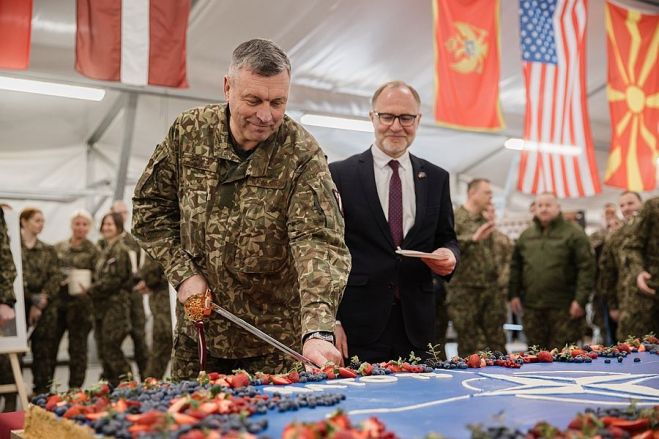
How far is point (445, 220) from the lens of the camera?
10.5 ft

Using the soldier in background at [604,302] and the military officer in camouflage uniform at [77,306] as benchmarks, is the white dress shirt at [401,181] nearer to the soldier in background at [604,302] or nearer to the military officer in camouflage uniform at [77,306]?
the soldier in background at [604,302]

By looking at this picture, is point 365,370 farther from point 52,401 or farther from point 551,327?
point 551,327

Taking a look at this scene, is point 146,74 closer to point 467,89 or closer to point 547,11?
point 467,89

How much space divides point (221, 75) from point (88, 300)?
3.54m

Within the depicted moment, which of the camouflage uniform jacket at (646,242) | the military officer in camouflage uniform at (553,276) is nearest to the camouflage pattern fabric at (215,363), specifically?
the camouflage uniform jacket at (646,242)

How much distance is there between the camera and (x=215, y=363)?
7.70 ft

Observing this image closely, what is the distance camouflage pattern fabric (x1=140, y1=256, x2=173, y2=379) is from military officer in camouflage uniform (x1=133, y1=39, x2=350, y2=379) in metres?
4.55

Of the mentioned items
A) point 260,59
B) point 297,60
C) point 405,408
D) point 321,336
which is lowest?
point 405,408

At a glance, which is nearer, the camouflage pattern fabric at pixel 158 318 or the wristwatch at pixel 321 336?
the wristwatch at pixel 321 336

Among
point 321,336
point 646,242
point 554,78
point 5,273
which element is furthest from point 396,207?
point 554,78

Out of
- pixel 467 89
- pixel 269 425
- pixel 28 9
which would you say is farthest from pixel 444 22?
pixel 269 425

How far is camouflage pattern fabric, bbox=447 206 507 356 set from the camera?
21.2ft

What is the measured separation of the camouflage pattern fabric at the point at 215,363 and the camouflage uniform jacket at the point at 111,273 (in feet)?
15.5

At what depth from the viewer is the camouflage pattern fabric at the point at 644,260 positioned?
5352 millimetres
